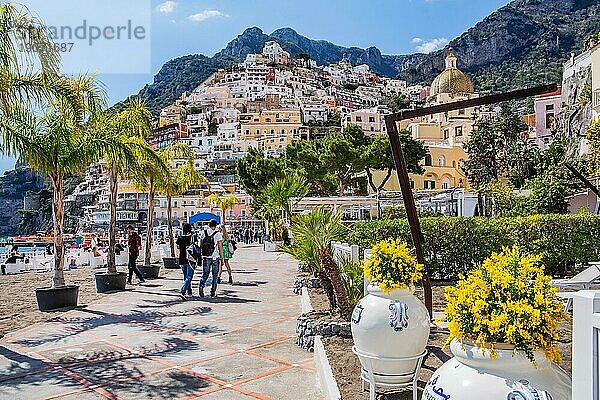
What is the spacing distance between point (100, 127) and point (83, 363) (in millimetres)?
7243

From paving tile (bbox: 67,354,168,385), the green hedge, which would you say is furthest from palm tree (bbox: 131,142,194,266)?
paving tile (bbox: 67,354,168,385)

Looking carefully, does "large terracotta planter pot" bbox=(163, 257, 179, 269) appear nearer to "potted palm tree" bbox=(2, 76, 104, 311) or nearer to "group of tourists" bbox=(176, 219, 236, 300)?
"group of tourists" bbox=(176, 219, 236, 300)

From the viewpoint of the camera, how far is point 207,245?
39.8 ft

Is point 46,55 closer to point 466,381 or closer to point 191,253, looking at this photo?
point 191,253

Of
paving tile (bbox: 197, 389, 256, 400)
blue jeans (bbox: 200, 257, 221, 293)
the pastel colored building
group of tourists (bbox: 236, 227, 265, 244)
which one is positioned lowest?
group of tourists (bbox: 236, 227, 265, 244)

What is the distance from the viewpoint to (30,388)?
584cm

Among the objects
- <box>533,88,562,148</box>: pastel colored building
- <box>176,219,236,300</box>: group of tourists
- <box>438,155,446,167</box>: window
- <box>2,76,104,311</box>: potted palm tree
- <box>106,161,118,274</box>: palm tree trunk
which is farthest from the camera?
<box>533,88,562,148</box>: pastel colored building

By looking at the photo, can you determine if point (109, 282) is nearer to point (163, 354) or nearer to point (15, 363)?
point (15, 363)

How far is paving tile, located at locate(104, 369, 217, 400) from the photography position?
555 centimetres

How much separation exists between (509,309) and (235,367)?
4503 millimetres

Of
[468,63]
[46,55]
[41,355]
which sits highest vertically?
[468,63]

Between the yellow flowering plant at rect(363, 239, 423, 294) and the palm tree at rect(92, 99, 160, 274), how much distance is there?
8.17 meters

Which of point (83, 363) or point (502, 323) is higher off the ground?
point (502, 323)

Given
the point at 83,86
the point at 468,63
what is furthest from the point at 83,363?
the point at 468,63
